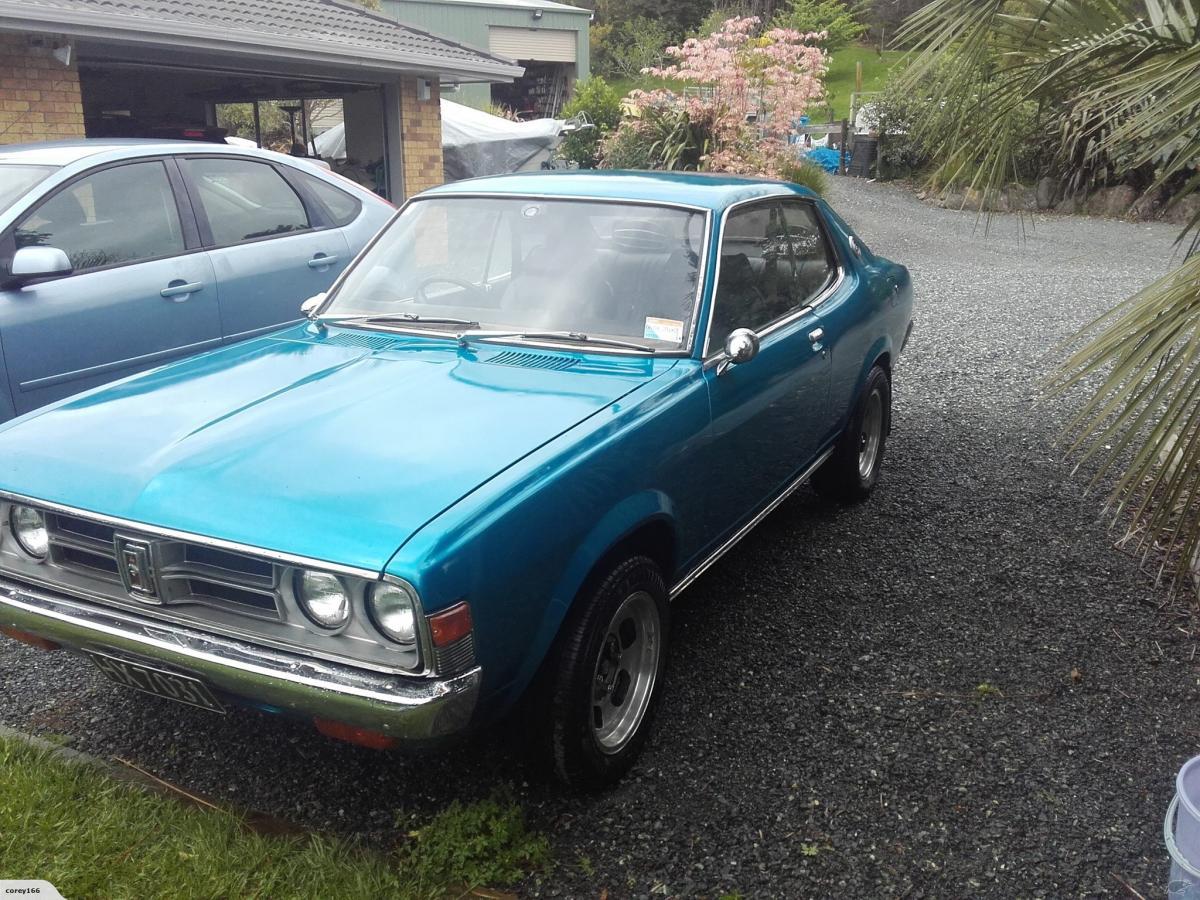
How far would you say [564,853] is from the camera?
2719 millimetres

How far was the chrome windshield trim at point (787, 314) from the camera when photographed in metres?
3.41

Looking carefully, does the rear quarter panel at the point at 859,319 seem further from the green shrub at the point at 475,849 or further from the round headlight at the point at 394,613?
the round headlight at the point at 394,613

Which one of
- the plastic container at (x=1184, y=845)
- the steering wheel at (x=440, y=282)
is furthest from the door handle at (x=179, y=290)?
the plastic container at (x=1184, y=845)

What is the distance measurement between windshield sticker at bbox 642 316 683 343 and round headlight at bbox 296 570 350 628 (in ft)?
4.68

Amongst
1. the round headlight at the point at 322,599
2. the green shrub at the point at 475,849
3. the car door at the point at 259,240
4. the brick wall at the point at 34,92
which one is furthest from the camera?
the brick wall at the point at 34,92

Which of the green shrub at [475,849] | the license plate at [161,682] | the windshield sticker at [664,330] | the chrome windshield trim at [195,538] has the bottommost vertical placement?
the green shrub at [475,849]

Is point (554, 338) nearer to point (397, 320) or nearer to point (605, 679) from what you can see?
point (397, 320)

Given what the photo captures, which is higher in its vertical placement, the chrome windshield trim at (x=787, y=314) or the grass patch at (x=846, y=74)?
the grass patch at (x=846, y=74)

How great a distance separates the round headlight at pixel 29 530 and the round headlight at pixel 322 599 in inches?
33.2

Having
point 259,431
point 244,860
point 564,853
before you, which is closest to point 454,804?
point 564,853

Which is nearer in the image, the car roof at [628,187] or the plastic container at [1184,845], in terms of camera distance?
the plastic container at [1184,845]

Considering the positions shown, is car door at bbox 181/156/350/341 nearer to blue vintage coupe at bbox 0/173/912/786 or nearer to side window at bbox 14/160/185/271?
side window at bbox 14/160/185/271

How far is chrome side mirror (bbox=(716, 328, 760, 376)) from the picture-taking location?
10.9ft

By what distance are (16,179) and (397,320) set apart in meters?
2.49
